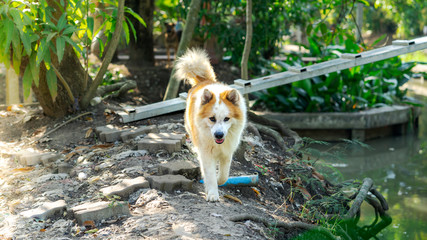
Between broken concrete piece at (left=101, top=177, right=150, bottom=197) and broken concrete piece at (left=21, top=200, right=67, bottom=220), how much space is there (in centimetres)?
35

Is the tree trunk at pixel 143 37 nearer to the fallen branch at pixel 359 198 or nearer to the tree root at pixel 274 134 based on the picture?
the tree root at pixel 274 134

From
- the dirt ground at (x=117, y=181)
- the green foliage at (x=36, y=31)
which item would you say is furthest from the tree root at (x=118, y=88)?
the green foliage at (x=36, y=31)

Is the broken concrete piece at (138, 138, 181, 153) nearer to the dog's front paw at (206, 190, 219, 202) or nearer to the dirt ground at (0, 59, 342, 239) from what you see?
the dirt ground at (0, 59, 342, 239)

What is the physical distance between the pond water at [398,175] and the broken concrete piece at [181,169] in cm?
218

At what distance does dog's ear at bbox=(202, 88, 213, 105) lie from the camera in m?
3.89

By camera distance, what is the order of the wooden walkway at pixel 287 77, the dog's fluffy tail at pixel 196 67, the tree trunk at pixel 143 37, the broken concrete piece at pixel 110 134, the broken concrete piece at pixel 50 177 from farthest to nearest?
1. the tree trunk at pixel 143 37
2. the wooden walkway at pixel 287 77
3. the broken concrete piece at pixel 110 134
4. the dog's fluffy tail at pixel 196 67
5. the broken concrete piece at pixel 50 177

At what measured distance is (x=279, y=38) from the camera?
9.92 m

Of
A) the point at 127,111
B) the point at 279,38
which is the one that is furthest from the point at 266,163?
the point at 279,38

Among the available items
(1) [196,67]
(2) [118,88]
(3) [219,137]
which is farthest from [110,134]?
(2) [118,88]

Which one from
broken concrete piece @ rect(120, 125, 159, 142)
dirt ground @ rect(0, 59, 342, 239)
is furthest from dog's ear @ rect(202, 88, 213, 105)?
broken concrete piece @ rect(120, 125, 159, 142)

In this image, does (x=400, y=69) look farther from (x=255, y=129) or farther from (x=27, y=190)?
(x=27, y=190)

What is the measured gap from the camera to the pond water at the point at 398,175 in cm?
544

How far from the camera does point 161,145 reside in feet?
16.0

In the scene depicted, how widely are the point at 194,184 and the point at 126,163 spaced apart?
75 centimetres
